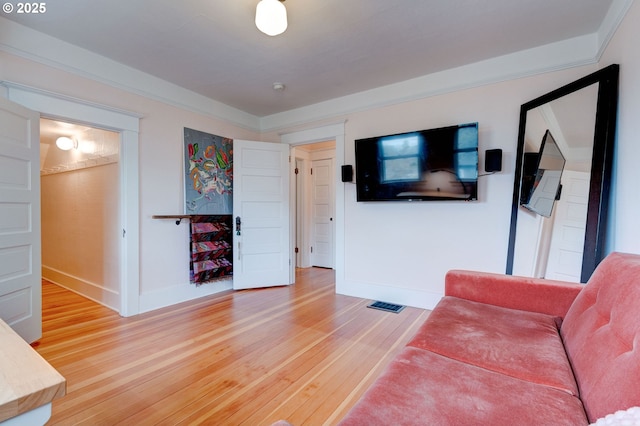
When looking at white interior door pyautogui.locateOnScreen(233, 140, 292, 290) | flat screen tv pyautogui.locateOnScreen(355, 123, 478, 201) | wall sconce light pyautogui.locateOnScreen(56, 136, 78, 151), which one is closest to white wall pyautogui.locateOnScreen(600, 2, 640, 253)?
flat screen tv pyautogui.locateOnScreen(355, 123, 478, 201)

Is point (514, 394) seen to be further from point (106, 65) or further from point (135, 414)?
point (106, 65)

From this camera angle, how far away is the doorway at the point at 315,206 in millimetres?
5414

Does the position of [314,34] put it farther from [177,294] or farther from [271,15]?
[177,294]

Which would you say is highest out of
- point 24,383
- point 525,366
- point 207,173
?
point 207,173

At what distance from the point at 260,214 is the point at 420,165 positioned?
7.11ft

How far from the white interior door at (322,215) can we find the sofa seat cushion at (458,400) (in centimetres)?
432

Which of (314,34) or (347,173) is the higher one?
(314,34)

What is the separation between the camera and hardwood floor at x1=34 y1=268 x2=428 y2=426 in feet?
5.19

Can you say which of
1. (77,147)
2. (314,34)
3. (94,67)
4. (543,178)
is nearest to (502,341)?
(543,178)

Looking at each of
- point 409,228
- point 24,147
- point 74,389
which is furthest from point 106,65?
point 409,228

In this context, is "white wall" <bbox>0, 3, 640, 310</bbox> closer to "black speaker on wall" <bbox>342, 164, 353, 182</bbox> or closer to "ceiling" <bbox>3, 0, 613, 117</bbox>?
"black speaker on wall" <bbox>342, 164, 353, 182</bbox>

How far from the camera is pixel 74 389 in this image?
173 centimetres

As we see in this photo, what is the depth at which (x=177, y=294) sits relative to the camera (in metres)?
3.39

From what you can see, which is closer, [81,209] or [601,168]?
[601,168]
